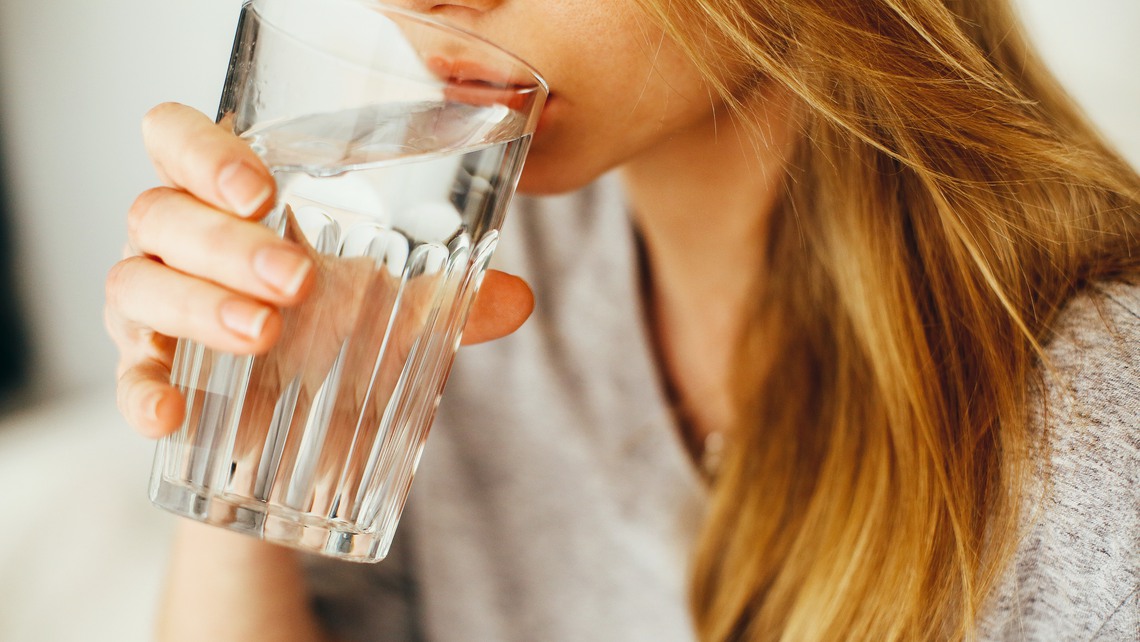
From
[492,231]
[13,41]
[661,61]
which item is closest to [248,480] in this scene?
[492,231]

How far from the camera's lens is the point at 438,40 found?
16.7 inches

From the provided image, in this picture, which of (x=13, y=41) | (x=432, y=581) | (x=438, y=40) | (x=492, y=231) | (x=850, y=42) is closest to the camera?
(x=438, y=40)

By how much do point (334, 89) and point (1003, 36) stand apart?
0.63m

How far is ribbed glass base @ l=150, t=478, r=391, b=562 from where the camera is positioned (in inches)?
19.4

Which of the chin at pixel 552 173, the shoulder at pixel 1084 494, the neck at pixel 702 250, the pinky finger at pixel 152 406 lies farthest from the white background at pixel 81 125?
the shoulder at pixel 1084 494

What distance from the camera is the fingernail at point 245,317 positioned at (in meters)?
0.44

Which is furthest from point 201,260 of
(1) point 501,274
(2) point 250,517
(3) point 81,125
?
(3) point 81,125

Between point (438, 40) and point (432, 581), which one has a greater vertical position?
point (438, 40)

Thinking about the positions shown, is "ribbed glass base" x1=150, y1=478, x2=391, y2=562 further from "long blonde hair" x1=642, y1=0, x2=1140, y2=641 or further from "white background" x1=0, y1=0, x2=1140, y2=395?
"white background" x1=0, y1=0, x2=1140, y2=395

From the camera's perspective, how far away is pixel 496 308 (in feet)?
2.23

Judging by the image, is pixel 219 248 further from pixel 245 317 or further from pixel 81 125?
pixel 81 125

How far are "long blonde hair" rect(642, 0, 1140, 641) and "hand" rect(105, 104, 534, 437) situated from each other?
1.02 feet

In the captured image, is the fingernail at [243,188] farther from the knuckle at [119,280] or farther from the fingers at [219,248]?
the knuckle at [119,280]

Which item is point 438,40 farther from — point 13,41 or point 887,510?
point 13,41
